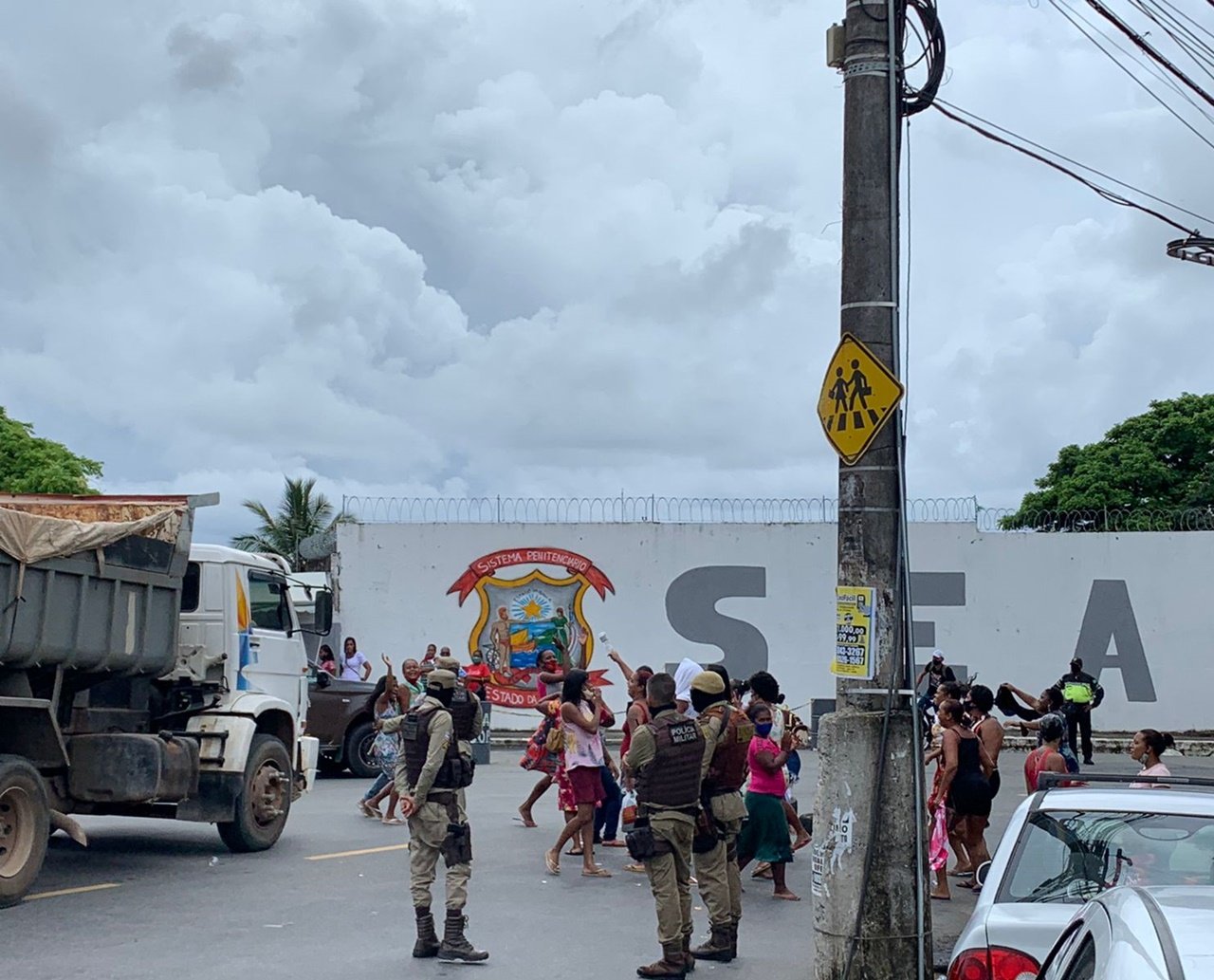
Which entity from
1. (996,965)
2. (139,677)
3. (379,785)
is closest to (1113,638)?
(379,785)

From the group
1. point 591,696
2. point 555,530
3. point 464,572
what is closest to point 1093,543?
point 555,530

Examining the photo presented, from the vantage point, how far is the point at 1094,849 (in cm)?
574

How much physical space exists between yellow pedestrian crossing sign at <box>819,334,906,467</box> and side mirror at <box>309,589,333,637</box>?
23.6 ft

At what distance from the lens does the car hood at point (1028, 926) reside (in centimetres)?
502

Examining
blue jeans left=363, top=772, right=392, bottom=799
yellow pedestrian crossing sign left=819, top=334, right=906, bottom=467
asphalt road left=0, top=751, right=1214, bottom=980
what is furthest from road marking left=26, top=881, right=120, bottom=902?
yellow pedestrian crossing sign left=819, top=334, right=906, bottom=467

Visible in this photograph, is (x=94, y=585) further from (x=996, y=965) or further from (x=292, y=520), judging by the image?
(x=292, y=520)

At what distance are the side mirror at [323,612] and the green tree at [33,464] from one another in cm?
3343

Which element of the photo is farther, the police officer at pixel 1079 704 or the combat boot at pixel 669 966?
the police officer at pixel 1079 704

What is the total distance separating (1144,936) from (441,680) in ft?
19.9

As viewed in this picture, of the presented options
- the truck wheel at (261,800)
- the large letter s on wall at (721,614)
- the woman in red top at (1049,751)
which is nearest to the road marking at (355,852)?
the truck wheel at (261,800)

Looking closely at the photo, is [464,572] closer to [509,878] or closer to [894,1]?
[509,878]

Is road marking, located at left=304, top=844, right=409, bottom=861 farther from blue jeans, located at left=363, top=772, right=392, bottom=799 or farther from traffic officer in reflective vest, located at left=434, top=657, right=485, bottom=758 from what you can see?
traffic officer in reflective vest, located at left=434, top=657, right=485, bottom=758

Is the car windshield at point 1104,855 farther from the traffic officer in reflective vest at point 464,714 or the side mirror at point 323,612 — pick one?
the side mirror at point 323,612

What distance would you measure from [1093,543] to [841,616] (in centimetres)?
1930
